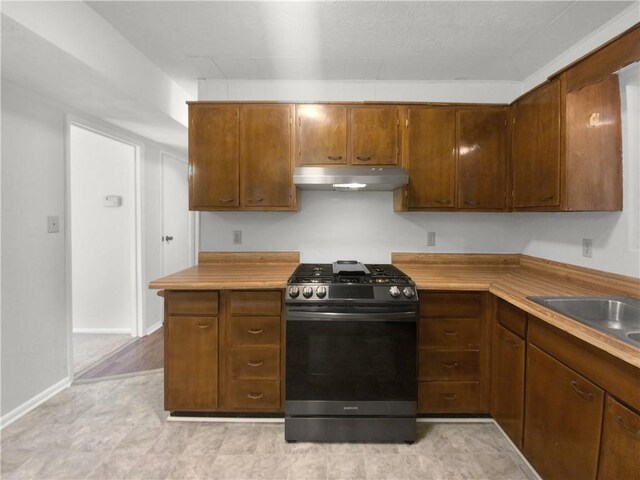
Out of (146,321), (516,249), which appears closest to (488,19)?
(516,249)

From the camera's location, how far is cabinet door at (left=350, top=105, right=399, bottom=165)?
8.36 feet

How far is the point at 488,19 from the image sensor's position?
2.03m

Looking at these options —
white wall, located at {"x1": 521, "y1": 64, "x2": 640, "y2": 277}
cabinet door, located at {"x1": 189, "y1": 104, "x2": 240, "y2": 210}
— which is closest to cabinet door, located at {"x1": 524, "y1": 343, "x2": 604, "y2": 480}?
white wall, located at {"x1": 521, "y1": 64, "x2": 640, "y2": 277}

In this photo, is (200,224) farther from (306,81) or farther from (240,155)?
(306,81)

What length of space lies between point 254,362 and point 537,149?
2.35 metres

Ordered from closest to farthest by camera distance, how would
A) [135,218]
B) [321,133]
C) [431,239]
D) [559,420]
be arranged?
1. [559,420]
2. [321,133]
3. [431,239]
4. [135,218]

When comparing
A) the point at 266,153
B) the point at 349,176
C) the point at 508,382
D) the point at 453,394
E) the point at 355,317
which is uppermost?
the point at 266,153

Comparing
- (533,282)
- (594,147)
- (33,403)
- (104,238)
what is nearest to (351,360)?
(533,282)

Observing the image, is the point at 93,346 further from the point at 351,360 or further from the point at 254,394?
the point at 351,360

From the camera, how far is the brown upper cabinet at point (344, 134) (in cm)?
255

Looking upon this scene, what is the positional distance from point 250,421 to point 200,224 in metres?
1.60

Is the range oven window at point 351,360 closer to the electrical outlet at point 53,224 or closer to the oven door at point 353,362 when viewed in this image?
the oven door at point 353,362

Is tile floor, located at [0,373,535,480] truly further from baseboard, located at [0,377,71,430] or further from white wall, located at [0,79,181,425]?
white wall, located at [0,79,181,425]

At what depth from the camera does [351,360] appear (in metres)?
2.07
